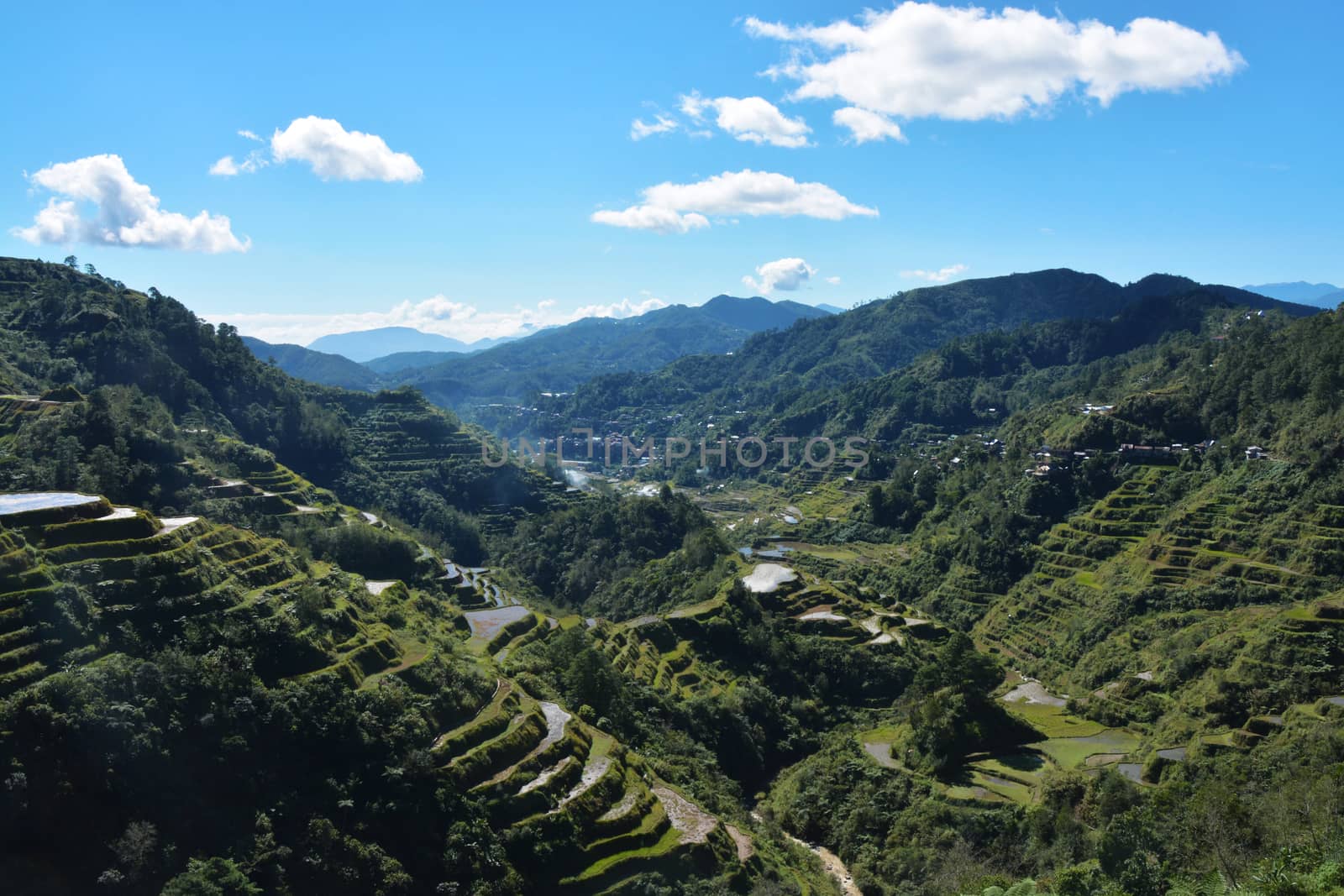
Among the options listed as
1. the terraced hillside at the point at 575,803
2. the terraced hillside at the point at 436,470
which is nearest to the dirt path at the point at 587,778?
the terraced hillside at the point at 575,803

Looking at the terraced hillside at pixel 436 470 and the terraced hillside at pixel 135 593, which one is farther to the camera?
the terraced hillside at pixel 436 470

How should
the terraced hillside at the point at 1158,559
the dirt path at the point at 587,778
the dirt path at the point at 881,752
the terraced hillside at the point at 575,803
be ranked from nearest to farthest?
1. the terraced hillside at the point at 575,803
2. the dirt path at the point at 587,778
3. the dirt path at the point at 881,752
4. the terraced hillside at the point at 1158,559

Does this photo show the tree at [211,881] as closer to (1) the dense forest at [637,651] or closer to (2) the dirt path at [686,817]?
(1) the dense forest at [637,651]

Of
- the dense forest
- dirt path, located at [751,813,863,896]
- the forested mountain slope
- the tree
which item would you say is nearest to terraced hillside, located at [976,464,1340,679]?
the dense forest

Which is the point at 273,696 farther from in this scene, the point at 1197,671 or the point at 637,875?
the point at 1197,671

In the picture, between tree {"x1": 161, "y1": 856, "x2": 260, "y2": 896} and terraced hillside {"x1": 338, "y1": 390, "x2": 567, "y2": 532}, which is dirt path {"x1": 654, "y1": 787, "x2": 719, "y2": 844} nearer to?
tree {"x1": 161, "y1": 856, "x2": 260, "y2": 896}

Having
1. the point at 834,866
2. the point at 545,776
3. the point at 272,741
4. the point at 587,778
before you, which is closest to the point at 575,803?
the point at 545,776

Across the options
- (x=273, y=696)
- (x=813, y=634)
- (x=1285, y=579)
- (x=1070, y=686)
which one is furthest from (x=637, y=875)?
(x=1285, y=579)

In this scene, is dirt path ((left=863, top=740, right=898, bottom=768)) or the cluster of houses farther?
the cluster of houses
